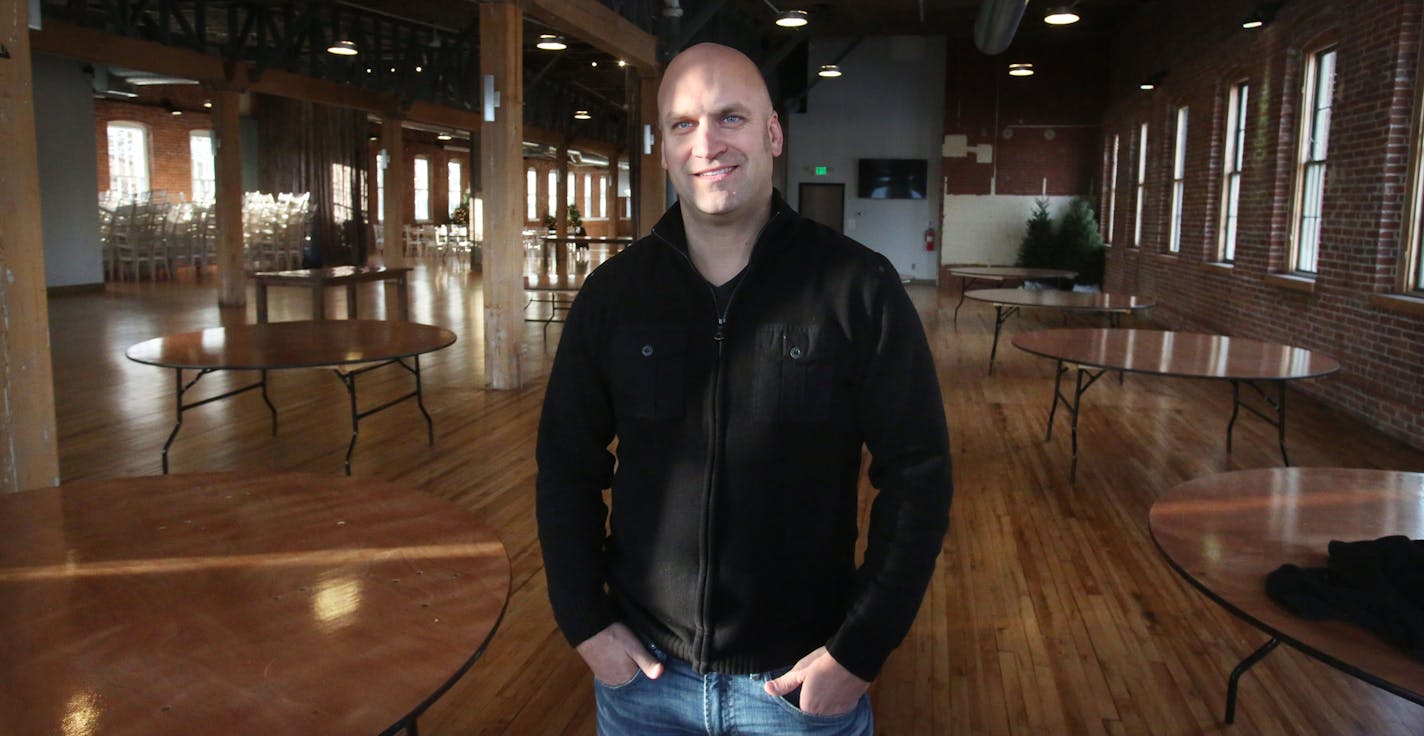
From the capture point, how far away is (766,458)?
4.32ft

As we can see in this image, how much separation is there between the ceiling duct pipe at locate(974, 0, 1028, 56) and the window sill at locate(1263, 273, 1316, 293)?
3.08 metres

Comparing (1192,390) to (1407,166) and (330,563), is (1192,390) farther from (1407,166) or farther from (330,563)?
(330,563)

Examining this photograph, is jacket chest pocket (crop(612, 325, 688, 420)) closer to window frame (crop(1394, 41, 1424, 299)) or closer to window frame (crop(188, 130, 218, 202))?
window frame (crop(1394, 41, 1424, 299))

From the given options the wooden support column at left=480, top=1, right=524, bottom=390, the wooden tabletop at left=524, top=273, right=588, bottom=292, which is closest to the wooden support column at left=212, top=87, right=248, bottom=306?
the wooden tabletop at left=524, top=273, right=588, bottom=292

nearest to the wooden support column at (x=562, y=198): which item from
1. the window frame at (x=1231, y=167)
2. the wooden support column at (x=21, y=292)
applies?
the window frame at (x=1231, y=167)

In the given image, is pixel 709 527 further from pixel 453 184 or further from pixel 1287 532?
pixel 453 184

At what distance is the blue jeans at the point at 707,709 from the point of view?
135cm

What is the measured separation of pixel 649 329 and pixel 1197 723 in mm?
2119

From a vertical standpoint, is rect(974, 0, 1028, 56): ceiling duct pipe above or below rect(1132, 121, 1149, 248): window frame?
above

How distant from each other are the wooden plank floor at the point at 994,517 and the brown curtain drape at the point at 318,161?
8383mm

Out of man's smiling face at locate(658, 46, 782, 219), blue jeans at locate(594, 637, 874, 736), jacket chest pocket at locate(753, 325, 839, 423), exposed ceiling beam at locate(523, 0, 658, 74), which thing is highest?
exposed ceiling beam at locate(523, 0, 658, 74)

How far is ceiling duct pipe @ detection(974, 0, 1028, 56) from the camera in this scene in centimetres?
899

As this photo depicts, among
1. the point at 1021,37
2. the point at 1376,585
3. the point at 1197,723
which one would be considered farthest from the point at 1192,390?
the point at 1021,37

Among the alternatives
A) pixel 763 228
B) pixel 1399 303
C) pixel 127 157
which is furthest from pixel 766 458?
pixel 127 157
